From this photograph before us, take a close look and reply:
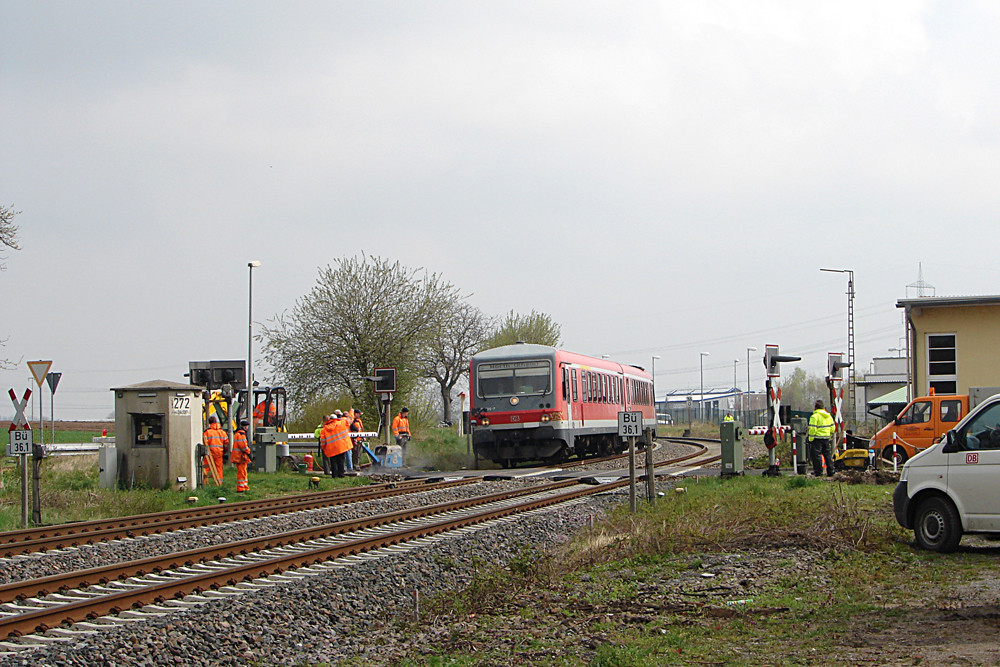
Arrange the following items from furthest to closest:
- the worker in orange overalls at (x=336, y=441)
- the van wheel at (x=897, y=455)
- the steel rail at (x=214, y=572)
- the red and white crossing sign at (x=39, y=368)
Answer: the van wheel at (x=897, y=455) → the worker in orange overalls at (x=336, y=441) → the red and white crossing sign at (x=39, y=368) → the steel rail at (x=214, y=572)

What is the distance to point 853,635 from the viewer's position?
291 inches

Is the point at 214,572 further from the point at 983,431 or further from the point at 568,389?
the point at 568,389

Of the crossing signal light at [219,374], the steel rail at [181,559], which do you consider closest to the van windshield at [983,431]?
the steel rail at [181,559]

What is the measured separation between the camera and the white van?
10.8 meters

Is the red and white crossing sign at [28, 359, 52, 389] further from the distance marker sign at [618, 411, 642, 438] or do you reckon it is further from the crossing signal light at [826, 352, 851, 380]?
the crossing signal light at [826, 352, 851, 380]

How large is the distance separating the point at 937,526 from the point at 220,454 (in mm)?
15261

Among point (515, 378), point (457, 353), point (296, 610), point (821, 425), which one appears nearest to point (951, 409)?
point (821, 425)

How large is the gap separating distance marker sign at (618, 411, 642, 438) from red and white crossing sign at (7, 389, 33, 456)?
8496mm

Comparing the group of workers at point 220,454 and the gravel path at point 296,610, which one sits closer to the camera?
the gravel path at point 296,610

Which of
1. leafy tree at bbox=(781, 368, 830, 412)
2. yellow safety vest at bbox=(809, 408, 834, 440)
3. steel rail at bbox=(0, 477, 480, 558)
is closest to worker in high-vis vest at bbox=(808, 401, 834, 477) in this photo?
yellow safety vest at bbox=(809, 408, 834, 440)

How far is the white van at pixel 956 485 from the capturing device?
10.8m

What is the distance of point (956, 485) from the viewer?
11.1m

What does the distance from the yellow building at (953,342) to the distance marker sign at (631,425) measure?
19.8 m

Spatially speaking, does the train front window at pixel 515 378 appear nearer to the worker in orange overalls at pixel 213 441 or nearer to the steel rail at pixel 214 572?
the worker in orange overalls at pixel 213 441
